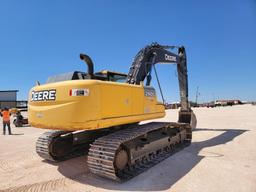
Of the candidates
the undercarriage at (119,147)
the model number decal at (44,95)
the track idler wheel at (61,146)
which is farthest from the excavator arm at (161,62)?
the model number decal at (44,95)

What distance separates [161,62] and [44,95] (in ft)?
17.5

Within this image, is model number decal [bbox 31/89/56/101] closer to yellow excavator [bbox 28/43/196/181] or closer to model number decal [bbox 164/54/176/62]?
yellow excavator [bbox 28/43/196/181]

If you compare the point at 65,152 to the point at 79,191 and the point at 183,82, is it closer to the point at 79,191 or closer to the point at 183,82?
the point at 79,191

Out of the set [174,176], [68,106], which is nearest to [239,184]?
[174,176]

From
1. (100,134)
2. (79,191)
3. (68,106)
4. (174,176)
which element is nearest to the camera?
(79,191)

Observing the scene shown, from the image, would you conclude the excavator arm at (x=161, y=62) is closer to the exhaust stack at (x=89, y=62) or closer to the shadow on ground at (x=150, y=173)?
the exhaust stack at (x=89, y=62)

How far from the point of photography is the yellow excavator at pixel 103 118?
17.2ft

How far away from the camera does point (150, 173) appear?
5.88m

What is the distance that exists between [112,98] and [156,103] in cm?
229

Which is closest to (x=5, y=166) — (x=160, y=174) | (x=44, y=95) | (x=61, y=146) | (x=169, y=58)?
(x=61, y=146)

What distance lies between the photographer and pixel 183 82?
11562 mm

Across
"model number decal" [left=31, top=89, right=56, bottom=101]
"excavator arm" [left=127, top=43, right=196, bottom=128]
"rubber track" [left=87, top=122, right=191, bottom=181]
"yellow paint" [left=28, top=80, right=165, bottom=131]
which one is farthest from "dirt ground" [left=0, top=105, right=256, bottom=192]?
"excavator arm" [left=127, top=43, right=196, bottom=128]

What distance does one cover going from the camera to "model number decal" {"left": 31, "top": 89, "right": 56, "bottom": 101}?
5.58 m

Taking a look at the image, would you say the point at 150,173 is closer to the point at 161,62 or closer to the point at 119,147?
the point at 119,147
